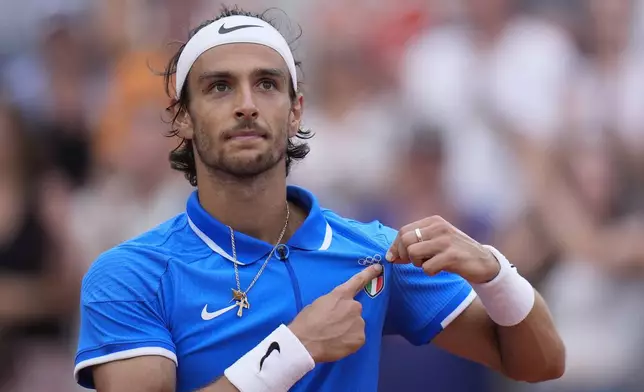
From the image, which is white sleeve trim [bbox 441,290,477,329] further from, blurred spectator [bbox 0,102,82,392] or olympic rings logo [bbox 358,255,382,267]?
blurred spectator [bbox 0,102,82,392]

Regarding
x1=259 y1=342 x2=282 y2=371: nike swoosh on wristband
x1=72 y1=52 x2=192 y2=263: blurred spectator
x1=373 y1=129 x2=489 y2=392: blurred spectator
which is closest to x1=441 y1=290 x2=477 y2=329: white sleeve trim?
A: x1=259 y1=342 x2=282 y2=371: nike swoosh on wristband

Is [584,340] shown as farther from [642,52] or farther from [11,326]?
[11,326]

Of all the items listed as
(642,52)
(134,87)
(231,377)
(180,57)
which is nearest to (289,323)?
(231,377)

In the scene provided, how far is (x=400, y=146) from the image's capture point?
22.5 ft

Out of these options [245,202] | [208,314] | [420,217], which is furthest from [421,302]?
[420,217]

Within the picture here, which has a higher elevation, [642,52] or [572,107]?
[642,52]

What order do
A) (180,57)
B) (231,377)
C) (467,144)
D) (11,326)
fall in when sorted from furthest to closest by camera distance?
(467,144) < (11,326) < (180,57) < (231,377)

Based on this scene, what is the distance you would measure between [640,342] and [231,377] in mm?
3970

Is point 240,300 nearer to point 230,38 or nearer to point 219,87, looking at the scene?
point 219,87

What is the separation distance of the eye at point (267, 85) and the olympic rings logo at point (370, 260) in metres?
0.67

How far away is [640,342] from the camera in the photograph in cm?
655

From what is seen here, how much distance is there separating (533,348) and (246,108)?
4.30 ft

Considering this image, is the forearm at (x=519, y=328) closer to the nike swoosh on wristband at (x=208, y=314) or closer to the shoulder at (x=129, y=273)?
the nike swoosh on wristband at (x=208, y=314)

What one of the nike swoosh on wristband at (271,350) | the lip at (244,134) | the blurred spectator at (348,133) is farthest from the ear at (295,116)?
the blurred spectator at (348,133)
